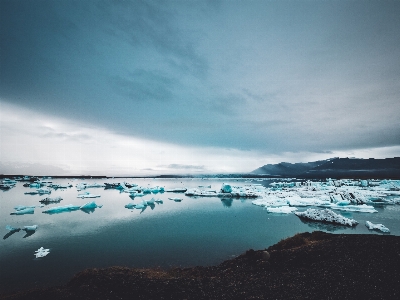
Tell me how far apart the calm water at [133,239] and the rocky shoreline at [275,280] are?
2712 mm

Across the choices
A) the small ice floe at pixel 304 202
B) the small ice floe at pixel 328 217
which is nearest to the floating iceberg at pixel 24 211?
the small ice floe at pixel 328 217

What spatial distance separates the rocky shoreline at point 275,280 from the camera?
562cm

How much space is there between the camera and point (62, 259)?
11.0 meters

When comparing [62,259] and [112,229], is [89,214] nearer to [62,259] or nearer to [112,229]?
[112,229]

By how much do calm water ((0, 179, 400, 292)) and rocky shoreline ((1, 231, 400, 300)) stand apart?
8.90 ft

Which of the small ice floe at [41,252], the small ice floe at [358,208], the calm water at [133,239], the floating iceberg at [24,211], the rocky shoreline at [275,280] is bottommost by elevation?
the calm water at [133,239]

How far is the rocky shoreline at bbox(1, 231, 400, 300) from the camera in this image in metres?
5.62

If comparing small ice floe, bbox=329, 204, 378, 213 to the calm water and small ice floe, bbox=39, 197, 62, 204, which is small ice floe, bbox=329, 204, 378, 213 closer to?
the calm water

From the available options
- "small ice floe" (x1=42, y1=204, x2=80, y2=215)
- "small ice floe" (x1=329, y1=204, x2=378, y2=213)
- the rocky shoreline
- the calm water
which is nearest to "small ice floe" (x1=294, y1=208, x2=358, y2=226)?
the calm water

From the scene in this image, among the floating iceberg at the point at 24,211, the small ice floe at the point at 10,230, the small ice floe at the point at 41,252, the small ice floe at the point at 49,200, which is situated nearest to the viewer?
the small ice floe at the point at 41,252

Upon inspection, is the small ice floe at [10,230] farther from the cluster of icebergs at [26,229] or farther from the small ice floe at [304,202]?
the small ice floe at [304,202]

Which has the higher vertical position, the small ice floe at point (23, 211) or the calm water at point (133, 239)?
the small ice floe at point (23, 211)

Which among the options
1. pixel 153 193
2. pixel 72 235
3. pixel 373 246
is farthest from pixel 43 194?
pixel 373 246

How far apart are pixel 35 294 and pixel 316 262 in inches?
373
